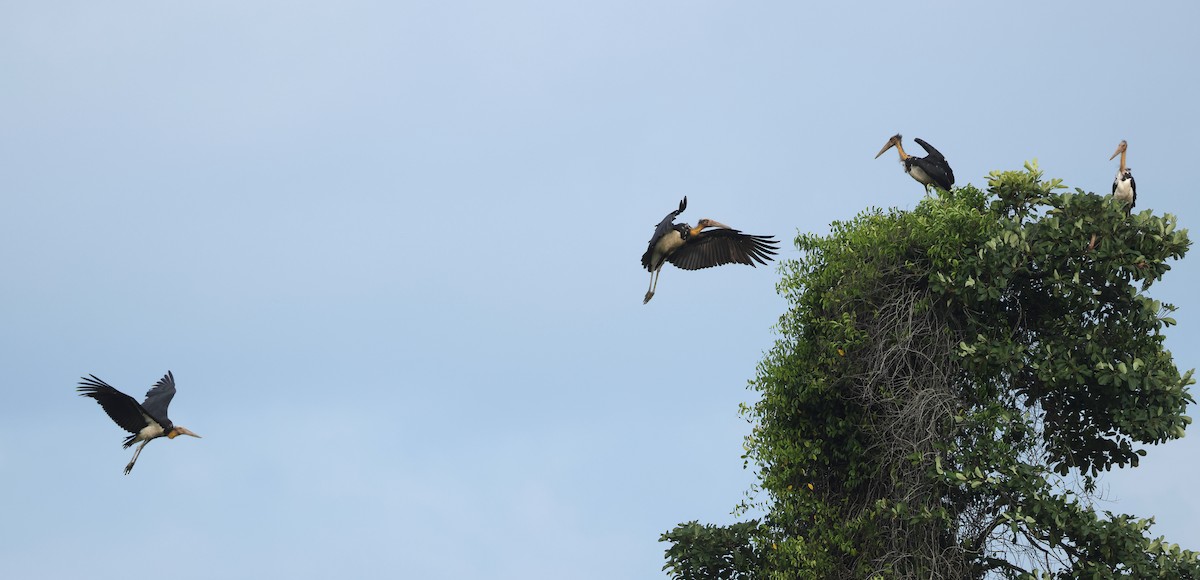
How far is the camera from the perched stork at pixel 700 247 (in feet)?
55.6

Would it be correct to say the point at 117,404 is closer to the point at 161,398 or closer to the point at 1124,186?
the point at 161,398

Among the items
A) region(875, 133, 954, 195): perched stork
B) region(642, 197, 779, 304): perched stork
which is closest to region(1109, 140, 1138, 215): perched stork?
region(875, 133, 954, 195): perched stork

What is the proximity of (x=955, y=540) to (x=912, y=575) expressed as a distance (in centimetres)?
A: 67

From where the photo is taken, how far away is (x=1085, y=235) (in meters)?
14.1

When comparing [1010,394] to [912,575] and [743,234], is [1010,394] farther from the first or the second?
[743,234]

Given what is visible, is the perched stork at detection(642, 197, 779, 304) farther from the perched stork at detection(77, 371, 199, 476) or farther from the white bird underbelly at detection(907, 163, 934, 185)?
the perched stork at detection(77, 371, 199, 476)

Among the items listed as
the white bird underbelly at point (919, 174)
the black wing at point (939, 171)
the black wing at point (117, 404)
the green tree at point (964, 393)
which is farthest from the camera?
the white bird underbelly at point (919, 174)

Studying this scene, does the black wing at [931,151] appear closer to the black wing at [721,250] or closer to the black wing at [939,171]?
the black wing at [939,171]

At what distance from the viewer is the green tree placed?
45.5ft

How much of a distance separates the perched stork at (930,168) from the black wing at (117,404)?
11.8m

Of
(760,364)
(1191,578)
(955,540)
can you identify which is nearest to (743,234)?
(760,364)

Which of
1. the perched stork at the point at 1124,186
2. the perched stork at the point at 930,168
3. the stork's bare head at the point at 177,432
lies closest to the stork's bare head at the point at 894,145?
the perched stork at the point at 930,168

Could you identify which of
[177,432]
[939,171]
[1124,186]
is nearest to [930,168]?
[939,171]

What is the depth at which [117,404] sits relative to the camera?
1664 cm
